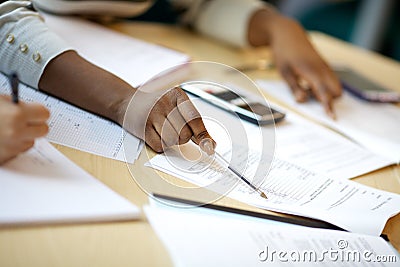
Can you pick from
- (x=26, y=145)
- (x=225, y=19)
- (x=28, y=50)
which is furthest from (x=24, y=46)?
(x=225, y=19)

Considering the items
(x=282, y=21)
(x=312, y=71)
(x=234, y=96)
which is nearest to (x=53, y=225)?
(x=234, y=96)

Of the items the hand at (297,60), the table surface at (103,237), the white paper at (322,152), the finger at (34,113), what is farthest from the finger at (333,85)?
the finger at (34,113)

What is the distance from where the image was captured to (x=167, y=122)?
2.21 feet

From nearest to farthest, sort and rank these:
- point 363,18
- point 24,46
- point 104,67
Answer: point 24,46
point 104,67
point 363,18

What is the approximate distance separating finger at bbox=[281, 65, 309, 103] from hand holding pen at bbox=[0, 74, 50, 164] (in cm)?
55

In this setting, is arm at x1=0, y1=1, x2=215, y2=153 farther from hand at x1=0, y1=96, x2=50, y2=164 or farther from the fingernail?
hand at x1=0, y1=96, x2=50, y2=164

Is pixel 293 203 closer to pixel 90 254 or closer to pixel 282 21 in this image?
pixel 90 254

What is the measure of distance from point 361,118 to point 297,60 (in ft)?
0.62

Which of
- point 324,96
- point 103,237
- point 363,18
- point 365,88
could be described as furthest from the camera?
point 363,18

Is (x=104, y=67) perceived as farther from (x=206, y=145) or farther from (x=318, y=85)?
(x=318, y=85)

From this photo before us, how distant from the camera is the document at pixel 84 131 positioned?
0.67 metres

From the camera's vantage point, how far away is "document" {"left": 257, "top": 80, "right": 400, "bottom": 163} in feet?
2.82

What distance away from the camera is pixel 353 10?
8.50 feet

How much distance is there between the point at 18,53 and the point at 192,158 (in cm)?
31
